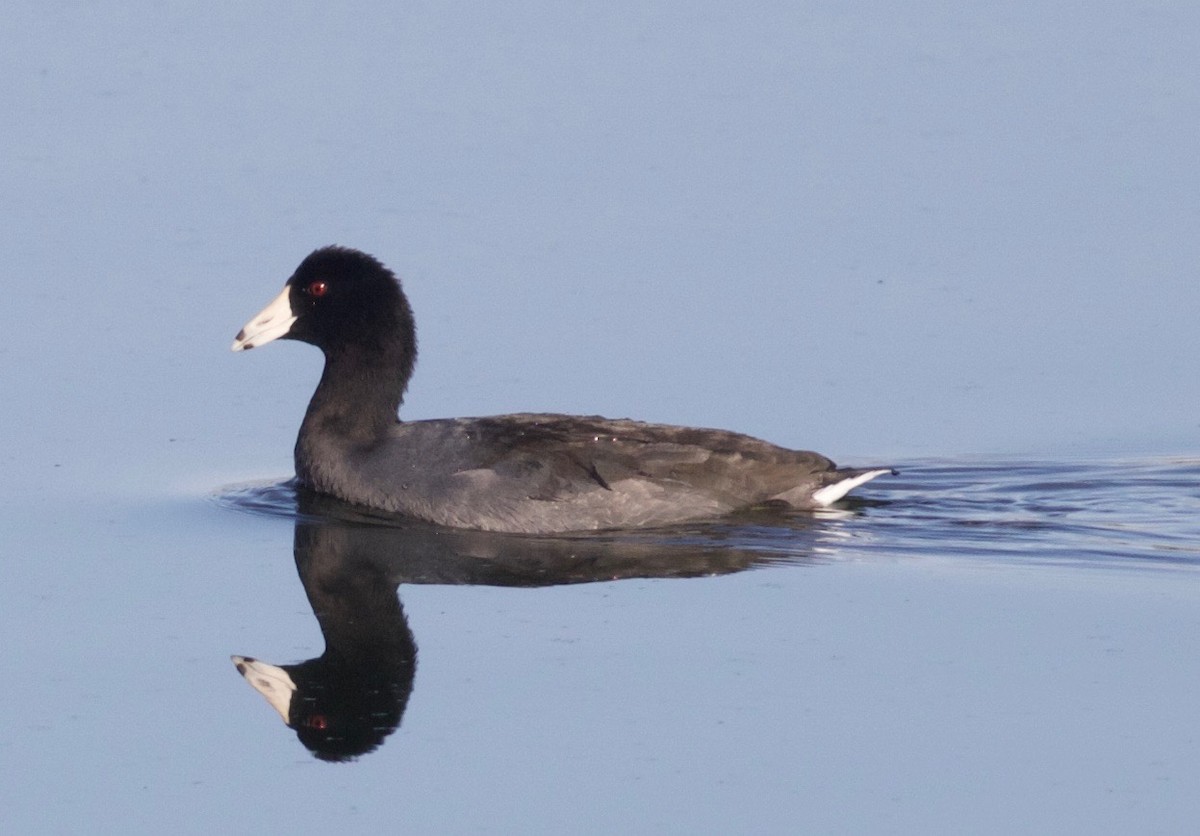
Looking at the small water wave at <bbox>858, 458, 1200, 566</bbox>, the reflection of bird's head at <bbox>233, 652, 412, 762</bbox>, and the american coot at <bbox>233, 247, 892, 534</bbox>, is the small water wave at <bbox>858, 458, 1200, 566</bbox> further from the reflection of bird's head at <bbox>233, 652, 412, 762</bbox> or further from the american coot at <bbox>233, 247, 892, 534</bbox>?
the reflection of bird's head at <bbox>233, 652, 412, 762</bbox>

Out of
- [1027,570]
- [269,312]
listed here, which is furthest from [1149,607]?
[269,312]

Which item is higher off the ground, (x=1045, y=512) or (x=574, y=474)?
(x=574, y=474)

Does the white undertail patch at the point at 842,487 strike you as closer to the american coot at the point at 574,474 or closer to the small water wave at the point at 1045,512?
the american coot at the point at 574,474

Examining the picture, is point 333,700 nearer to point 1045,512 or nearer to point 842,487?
point 842,487

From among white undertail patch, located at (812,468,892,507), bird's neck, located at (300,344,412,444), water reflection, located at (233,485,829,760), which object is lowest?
water reflection, located at (233,485,829,760)

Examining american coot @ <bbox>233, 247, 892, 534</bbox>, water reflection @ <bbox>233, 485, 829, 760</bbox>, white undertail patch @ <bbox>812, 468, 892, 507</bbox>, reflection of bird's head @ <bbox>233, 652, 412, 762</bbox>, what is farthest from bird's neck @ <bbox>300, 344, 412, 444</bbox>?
reflection of bird's head @ <bbox>233, 652, 412, 762</bbox>

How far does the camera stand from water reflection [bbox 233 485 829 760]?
8.75m

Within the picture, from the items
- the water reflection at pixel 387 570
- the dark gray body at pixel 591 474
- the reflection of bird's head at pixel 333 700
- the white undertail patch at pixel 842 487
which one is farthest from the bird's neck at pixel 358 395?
the reflection of bird's head at pixel 333 700

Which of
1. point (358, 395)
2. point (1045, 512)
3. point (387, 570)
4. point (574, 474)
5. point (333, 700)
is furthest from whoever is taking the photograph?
point (358, 395)

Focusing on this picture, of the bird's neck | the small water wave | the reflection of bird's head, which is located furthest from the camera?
the bird's neck

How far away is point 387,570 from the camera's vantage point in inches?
417

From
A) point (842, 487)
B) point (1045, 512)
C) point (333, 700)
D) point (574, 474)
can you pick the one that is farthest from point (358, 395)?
point (1045, 512)

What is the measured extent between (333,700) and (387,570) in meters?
1.87

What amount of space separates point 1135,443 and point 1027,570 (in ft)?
6.11
